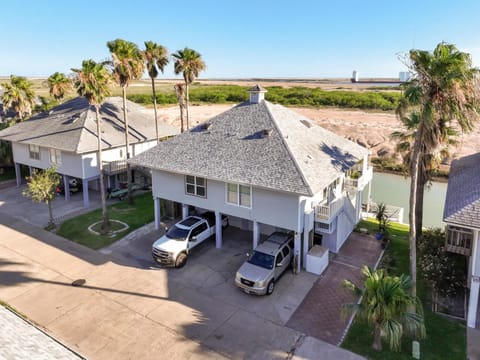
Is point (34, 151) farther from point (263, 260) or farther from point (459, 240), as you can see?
point (459, 240)

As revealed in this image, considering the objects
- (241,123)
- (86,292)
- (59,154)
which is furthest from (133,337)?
(59,154)

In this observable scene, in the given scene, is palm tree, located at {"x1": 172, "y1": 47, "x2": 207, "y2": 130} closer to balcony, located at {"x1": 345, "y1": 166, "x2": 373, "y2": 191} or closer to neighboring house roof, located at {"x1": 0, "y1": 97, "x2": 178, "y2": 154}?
neighboring house roof, located at {"x1": 0, "y1": 97, "x2": 178, "y2": 154}

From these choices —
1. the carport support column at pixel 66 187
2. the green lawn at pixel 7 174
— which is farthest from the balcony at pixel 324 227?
the green lawn at pixel 7 174

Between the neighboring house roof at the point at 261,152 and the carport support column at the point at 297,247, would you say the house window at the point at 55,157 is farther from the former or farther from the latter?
the carport support column at the point at 297,247

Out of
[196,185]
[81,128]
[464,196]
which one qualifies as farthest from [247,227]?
[81,128]

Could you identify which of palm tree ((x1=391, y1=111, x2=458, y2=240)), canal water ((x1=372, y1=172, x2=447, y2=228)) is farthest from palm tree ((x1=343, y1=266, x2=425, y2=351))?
canal water ((x1=372, y1=172, x2=447, y2=228))

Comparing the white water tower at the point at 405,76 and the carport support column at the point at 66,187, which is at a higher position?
the white water tower at the point at 405,76
